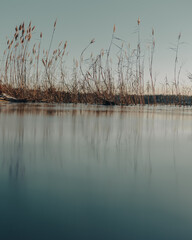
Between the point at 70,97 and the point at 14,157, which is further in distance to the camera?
the point at 70,97

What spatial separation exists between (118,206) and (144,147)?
2.02ft

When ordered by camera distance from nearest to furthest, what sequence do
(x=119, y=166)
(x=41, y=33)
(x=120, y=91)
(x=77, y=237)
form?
(x=77, y=237)
(x=119, y=166)
(x=41, y=33)
(x=120, y=91)

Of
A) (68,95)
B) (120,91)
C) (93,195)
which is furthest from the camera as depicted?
(68,95)

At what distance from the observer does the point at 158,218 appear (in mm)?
394

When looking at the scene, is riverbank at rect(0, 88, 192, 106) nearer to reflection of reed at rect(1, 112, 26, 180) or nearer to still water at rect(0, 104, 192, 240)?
reflection of reed at rect(1, 112, 26, 180)

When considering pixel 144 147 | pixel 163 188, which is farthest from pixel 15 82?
pixel 163 188

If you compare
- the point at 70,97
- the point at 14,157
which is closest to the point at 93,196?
the point at 14,157

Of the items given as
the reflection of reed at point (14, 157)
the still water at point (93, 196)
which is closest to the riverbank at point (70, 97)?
the reflection of reed at point (14, 157)

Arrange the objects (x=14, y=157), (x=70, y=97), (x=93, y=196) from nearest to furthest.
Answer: (x=93, y=196), (x=14, y=157), (x=70, y=97)

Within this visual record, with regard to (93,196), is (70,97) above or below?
above

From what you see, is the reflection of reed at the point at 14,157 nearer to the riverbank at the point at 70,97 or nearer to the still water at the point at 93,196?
the still water at the point at 93,196

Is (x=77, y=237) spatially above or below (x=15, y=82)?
below

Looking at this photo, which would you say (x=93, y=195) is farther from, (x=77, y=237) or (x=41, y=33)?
(x=41, y=33)

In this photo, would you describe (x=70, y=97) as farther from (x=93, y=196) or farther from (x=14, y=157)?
(x=93, y=196)
